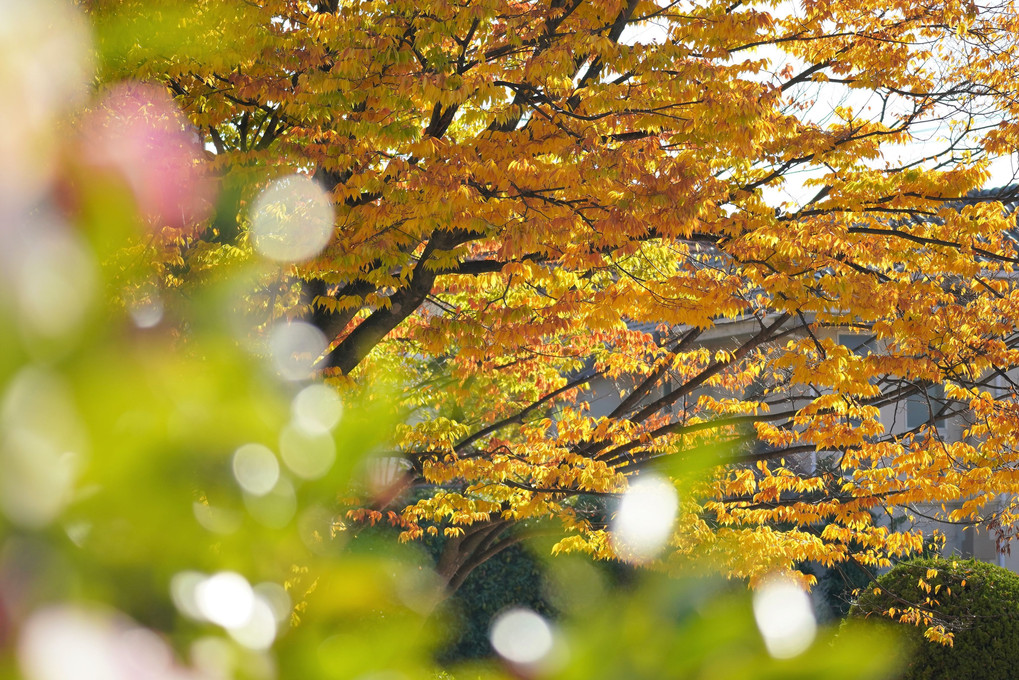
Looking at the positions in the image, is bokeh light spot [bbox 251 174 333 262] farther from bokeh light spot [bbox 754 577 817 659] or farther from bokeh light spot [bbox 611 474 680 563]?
bokeh light spot [bbox 754 577 817 659]

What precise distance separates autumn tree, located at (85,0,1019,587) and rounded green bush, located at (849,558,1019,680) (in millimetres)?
1943

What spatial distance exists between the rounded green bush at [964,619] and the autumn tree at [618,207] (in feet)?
6.37

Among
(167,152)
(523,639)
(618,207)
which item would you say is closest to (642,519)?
(618,207)

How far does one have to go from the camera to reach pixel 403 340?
1087cm

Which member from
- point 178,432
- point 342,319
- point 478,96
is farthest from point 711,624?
point 342,319

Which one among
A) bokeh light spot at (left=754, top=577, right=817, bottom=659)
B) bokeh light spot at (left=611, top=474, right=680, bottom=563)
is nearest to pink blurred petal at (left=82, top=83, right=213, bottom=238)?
bokeh light spot at (left=611, top=474, right=680, bottom=563)

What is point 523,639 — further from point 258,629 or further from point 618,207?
point 618,207

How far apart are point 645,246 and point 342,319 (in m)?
3.36

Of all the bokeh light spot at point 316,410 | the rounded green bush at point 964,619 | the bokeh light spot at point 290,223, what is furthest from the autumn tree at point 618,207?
the bokeh light spot at point 316,410

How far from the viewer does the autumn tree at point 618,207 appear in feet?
21.7

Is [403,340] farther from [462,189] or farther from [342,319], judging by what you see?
[462,189]

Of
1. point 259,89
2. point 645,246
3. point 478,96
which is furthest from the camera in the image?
point 645,246

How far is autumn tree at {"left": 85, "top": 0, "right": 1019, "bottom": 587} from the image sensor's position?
6625 millimetres

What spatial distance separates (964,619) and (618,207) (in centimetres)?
846
